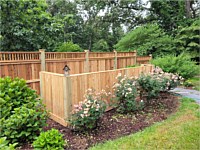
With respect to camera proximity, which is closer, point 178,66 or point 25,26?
point 25,26

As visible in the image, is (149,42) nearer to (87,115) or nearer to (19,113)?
(87,115)

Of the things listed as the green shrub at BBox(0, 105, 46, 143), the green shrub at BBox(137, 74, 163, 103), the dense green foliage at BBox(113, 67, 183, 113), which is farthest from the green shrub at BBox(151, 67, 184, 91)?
the green shrub at BBox(0, 105, 46, 143)

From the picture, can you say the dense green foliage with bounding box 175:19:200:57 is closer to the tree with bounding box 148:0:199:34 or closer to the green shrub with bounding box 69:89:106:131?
the tree with bounding box 148:0:199:34

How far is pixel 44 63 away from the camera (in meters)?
4.55

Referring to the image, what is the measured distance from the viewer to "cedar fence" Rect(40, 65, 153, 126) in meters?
3.28

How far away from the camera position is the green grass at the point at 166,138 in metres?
2.57

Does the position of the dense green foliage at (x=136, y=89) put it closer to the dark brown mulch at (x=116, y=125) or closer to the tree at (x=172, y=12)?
the dark brown mulch at (x=116, y=125)

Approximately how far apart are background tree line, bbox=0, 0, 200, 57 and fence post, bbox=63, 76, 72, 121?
3.73 meters

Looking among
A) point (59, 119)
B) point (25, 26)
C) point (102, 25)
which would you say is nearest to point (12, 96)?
point (59, 119)

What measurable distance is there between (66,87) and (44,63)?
1.66m

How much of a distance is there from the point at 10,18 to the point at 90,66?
3.28 m

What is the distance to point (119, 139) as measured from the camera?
2.84 meters

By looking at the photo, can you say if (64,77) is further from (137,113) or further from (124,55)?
(124,55)

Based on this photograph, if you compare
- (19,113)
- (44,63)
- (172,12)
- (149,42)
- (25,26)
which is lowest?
(19,113)
